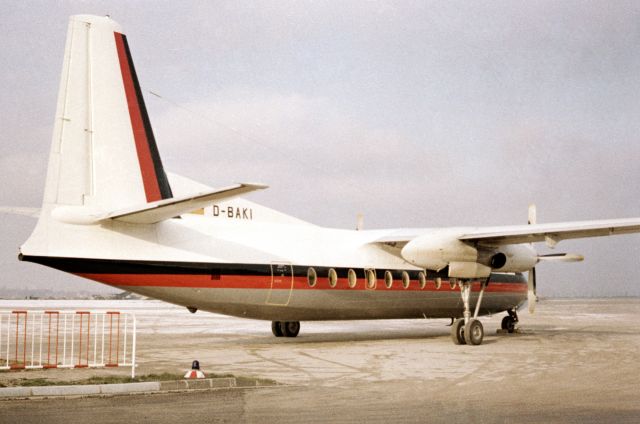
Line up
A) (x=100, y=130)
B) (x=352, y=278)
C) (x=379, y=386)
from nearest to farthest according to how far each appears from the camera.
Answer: (x=379, y=386), (x=100, y=130), (x=352, y=278)

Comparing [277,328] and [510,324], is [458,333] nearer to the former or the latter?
[277,328]

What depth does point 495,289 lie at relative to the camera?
24.3 metres

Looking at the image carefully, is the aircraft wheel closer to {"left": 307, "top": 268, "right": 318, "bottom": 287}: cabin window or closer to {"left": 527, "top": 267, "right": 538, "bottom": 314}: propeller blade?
{"left": 527, "top": 267, "right": 538, "bottom": 314}: propeller blade

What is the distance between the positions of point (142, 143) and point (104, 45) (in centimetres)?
222

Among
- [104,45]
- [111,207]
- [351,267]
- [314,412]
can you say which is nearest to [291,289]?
[351,267]

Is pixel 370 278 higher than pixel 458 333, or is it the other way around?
pixel 370 278

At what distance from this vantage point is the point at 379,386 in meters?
10.7

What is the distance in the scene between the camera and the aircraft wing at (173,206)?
442 inches

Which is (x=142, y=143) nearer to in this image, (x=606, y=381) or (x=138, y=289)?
(x=138, y=289)

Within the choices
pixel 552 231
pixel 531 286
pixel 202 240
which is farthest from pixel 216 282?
pixel 531 286

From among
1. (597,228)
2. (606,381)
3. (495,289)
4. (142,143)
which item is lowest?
(606,381)

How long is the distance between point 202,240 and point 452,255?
742 cm

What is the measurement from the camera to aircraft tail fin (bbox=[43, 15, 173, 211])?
13555 millimetres

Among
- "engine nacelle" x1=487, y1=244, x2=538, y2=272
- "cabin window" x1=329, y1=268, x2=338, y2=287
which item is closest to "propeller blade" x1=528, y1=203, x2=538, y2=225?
"engine nacelle" x1=487, y1=244, x2=538, y2=272
